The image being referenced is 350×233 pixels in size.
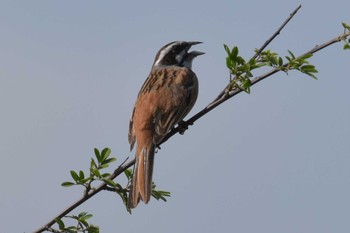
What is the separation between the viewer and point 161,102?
7.02 metres

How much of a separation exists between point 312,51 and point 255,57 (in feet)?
1.33

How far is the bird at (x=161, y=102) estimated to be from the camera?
246 inches

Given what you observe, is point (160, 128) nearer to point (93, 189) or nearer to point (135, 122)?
point (135, 122)

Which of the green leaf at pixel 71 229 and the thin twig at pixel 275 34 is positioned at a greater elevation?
the thin twig at pixel 275 34

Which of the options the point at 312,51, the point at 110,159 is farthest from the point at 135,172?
the point at 312,51

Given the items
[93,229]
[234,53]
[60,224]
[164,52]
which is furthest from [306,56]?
[164,52]

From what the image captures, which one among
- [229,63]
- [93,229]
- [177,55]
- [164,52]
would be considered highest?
[164,52]

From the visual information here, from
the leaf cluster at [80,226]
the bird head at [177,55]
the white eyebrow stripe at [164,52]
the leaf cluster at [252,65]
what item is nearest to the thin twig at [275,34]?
the leaf cluster at [252,65]

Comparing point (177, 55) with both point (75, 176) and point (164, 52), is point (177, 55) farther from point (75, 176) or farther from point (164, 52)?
point (75, 176)

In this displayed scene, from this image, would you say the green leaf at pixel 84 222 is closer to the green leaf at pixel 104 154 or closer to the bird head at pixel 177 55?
the green leaf at pixel 104 154

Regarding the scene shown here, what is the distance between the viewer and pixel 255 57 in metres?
4.84

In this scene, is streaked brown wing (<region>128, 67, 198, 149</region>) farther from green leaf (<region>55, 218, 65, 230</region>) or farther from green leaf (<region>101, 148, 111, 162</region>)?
green leaf (<region>55, 218, 65, 230</region>)

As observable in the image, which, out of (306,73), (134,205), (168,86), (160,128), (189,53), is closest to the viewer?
(134,205)

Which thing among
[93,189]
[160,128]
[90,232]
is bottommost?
[90,232]
